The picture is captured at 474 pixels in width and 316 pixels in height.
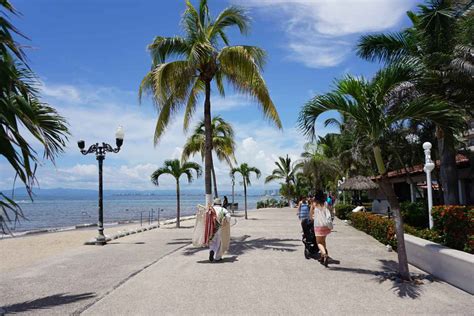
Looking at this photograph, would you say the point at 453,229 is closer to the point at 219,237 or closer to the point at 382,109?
the point at 382,109

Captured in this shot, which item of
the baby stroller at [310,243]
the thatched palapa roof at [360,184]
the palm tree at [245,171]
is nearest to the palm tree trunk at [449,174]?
the baby stroller at [310,243]

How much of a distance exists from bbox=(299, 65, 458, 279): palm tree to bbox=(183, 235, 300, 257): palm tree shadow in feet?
13.1

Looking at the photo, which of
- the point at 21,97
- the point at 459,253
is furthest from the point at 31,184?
the point at 459,253

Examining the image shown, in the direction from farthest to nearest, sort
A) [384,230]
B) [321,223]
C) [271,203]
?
[271,203] < [384,230] < [321,223]

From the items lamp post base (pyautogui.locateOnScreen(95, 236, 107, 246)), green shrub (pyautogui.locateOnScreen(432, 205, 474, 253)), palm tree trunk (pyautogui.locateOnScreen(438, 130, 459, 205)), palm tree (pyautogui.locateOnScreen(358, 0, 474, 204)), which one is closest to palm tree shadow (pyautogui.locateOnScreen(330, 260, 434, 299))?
green shrub (pyautogui.locateOnScreen(432, 205, 474, 253))

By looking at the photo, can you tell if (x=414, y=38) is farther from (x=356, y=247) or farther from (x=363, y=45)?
(x=356, y=247)

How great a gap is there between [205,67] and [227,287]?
295 inches

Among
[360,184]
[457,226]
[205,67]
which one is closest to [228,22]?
[205,67]

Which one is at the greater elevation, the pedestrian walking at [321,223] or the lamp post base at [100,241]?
the pedestrian walking at [321,223]

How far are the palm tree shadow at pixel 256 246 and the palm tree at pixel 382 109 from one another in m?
4.00

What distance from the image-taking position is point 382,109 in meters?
7.65

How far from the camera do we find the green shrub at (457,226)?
7.38 metres

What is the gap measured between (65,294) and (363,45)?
12.7 m

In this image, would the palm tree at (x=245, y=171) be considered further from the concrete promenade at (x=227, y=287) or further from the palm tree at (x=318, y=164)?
the concrete promenade at (x=227, y=287)
